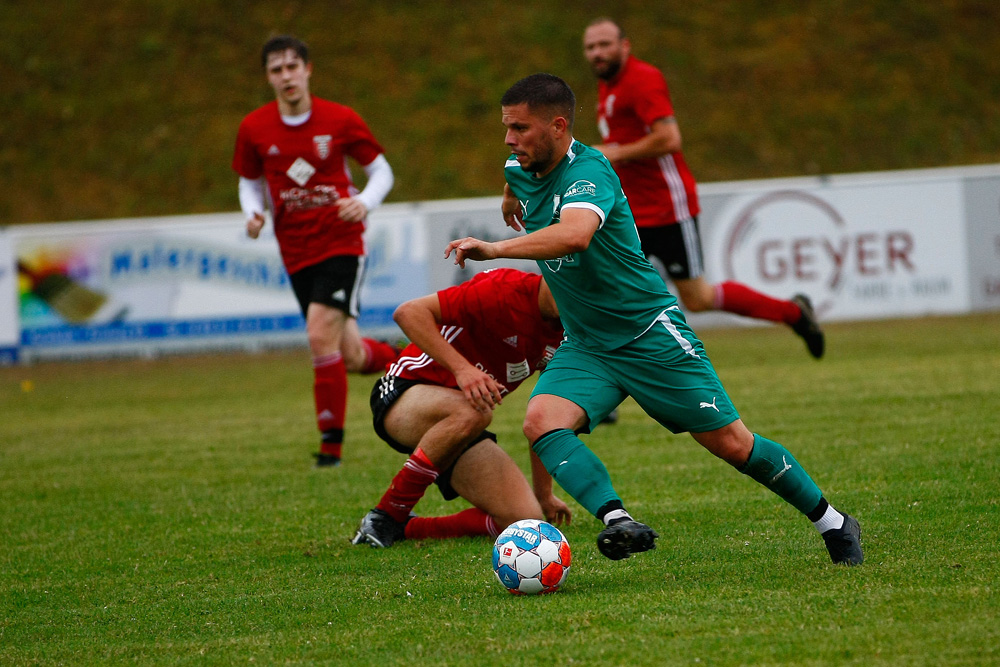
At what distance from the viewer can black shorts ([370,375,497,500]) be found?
17.3 feet

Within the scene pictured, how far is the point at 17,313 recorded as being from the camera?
15.2 meters

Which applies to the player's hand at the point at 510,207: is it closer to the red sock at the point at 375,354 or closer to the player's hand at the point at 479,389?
the player's hand at the point at 479,389

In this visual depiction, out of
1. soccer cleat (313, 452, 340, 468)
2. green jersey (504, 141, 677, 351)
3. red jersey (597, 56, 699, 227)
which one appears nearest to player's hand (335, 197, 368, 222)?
soccer cleat (313, 452, 340, 468)

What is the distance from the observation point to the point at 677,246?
8.72 meters

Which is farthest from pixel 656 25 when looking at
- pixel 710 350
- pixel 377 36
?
pixel 710 350

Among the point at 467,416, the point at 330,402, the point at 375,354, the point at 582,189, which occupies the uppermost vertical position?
the point at 582,189

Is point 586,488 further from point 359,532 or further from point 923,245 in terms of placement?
point 923,245

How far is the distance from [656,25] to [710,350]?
44.2 ft

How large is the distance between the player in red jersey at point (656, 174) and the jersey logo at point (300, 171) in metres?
1.94

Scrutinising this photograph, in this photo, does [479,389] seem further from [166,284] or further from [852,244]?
[852,244]

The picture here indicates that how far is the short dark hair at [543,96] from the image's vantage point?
4086 mm

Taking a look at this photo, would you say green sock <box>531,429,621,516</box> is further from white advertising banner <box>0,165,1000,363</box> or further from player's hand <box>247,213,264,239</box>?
white advertising banner <box>0,165,1000,363</box>

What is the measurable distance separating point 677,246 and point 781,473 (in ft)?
15.6

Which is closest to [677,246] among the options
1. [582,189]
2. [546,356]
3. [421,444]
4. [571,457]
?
[546,356]
